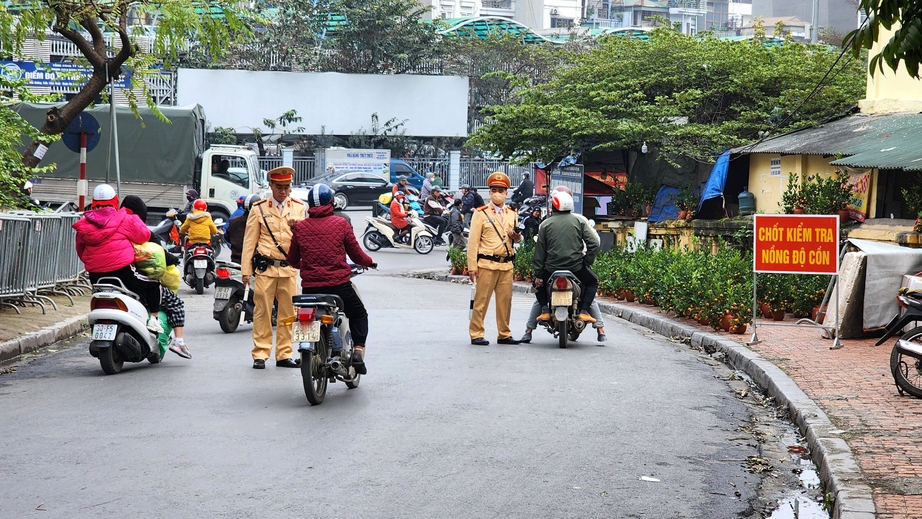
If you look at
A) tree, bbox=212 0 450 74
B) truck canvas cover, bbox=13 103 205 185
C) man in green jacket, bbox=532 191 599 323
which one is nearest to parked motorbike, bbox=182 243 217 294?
man in green jacket, bbox=532 191 599 323

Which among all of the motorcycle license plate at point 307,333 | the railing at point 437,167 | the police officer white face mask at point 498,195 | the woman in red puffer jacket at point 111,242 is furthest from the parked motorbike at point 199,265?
the railing at point 437,167

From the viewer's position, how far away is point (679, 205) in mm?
22062

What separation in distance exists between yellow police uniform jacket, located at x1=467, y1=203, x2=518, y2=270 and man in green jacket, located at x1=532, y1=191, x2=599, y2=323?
0.47m

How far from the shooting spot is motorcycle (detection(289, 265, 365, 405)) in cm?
824

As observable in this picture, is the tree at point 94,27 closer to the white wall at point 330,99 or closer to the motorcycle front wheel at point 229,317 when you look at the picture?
the motorcycle front wheel at point 229,317

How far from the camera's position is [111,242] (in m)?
9.88

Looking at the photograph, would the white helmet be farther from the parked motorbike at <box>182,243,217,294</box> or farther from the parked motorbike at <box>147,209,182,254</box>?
the parked motorbike at <box>147,209,182,254</box>

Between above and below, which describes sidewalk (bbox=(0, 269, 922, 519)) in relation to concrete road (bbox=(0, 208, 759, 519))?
above

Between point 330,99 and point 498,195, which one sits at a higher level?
point 330,99

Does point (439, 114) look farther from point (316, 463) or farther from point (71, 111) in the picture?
point (316, 463)

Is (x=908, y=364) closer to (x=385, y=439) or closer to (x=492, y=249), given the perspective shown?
(x=492, y=249)

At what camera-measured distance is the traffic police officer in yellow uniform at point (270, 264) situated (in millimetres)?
10289

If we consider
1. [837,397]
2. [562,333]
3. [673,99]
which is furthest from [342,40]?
[837,397]

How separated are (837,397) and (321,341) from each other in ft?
13.9
